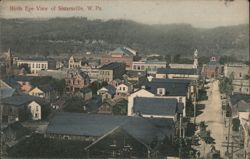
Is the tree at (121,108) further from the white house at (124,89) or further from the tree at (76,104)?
the tree at (76,104)

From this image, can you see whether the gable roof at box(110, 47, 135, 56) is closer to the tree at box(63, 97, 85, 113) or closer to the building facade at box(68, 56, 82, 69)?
the building facade at box(68, 56, 82, 69)

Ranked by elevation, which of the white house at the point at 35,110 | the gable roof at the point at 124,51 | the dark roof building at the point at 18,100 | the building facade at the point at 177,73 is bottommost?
the white house at the point at 35,110

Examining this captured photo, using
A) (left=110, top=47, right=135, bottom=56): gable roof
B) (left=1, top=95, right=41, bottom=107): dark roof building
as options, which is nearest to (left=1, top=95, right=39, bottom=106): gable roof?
(left=1, top=95, right=41, bottom=107): dark roof building

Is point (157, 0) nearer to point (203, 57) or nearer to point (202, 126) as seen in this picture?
point (203, 57)

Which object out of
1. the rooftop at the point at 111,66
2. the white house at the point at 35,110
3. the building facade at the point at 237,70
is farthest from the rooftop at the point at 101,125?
the building facade at the point at 237,70

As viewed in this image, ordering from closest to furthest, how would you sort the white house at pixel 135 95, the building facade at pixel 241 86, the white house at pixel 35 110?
the building facade at pixel 241 86 < the white house at pixel 135 95 < the white house at pixel 35 110

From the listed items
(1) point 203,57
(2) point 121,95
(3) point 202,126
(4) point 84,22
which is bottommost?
(3) point 202,126

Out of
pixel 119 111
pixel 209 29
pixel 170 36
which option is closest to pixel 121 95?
pixel 119 111
